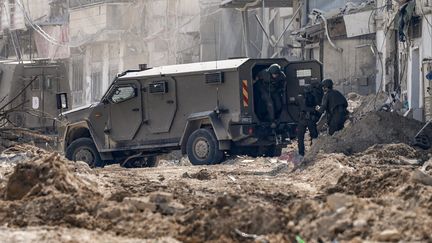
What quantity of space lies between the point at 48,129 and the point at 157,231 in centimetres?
1946

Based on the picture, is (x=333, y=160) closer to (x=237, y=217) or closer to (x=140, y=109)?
(x=140, y=109)

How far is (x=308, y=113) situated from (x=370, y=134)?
115 cm

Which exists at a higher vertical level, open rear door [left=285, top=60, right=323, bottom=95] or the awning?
the awning

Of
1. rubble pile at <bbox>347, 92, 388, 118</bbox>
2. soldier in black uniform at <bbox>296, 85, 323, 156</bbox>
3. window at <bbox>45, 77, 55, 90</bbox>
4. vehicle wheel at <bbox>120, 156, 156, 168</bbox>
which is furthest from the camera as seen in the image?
rubble pile at <bbox>347, 92, 388, 118</bbox>

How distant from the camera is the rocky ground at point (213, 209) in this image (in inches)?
379

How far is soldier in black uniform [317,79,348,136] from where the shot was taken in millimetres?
22250

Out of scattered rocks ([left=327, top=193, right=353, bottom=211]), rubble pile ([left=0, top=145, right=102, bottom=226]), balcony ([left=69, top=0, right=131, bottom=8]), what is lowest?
rubble pile ([left=0, top=145, right=102, bottom=226])

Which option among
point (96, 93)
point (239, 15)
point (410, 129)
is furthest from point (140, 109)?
point (96, 93)

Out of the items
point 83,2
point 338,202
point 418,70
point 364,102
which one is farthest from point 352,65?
point 338,202

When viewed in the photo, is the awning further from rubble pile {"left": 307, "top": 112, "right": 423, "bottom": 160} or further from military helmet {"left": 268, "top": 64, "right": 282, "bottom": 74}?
rubble pile {"left": 307, "top": 112, "right": 423, "bottom": 160}

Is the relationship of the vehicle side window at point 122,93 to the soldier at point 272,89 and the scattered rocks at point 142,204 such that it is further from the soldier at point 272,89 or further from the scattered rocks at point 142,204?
the scattered rocks at point 142,204

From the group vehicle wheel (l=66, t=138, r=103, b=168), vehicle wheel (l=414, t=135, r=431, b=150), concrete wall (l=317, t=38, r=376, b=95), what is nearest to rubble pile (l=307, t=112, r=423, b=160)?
vehicle wheel (l=414, t=135, r=431, b=150)

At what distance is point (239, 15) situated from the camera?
4812 cm

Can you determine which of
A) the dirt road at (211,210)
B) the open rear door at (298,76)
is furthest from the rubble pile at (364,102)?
the dirt road at (211,210)
